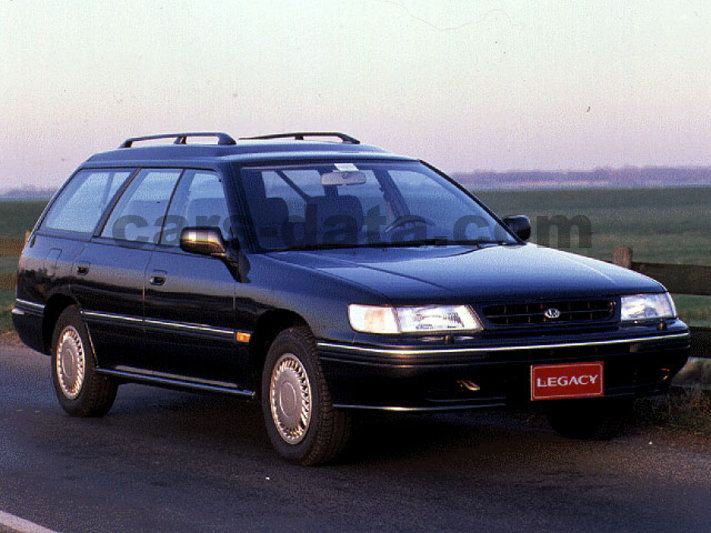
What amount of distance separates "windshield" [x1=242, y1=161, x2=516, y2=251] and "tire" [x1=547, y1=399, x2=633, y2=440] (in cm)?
111

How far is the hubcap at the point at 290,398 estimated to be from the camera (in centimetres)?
839

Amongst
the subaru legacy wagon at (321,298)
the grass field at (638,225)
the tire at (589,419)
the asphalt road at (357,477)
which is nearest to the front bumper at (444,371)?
the subaru legacy wagon at (321,298)

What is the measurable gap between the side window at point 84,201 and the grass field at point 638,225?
3228 millimetres

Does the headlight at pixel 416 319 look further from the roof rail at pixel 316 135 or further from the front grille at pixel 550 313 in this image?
the roof rail at pixel 316 135

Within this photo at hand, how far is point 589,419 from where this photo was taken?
363 inches

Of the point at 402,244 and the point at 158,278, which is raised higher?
the point at 402,244

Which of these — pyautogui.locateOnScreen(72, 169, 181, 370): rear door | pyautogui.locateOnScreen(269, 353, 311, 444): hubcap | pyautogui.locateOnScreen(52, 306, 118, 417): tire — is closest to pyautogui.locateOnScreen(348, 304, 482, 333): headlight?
pyautogui.locateOnScreen(269, 353, 311, 444): hubcap

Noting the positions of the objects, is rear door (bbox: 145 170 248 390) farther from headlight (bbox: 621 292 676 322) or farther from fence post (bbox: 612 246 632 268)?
fence post (bbox: 612 246 632 268)

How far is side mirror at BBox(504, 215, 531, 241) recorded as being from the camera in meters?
10.0

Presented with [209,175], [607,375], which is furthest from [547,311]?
[209,175]

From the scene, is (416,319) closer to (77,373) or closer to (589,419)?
(589,419)

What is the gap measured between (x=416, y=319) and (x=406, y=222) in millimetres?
1623

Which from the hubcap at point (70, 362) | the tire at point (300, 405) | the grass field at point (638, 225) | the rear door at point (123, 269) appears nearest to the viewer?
the tire at point (300, 405)

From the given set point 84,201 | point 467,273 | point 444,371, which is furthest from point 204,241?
point 84,201
